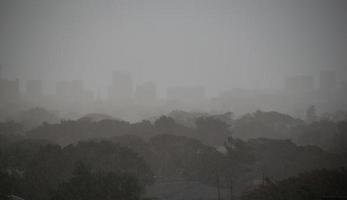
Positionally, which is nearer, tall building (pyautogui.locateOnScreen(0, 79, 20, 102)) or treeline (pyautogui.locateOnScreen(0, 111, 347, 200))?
treeline (pyautogui.locateOnScreen(0, 111, 347, 200))

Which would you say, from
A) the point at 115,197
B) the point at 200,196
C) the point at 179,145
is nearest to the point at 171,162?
the point at 179,145

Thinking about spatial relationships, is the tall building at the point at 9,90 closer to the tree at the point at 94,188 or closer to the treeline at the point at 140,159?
the treeline at the point at 140,159

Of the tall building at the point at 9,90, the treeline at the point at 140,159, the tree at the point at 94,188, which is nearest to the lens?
the tree at the point at 94,188

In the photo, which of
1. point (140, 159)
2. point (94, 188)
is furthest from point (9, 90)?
point (94, 188)

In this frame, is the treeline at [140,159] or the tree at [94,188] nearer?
the tree at [94,188]

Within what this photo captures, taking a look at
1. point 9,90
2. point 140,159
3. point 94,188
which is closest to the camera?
point 94,188

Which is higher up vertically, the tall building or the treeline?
the tall building

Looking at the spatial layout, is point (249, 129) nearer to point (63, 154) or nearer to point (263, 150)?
point (263, 150)

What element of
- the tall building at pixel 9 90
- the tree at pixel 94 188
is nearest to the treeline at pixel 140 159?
the tree at pixel 94 188

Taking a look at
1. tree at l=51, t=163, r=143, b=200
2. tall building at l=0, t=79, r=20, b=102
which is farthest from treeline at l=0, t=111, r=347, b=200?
tall building at l=0, t=79, r=20, b=102

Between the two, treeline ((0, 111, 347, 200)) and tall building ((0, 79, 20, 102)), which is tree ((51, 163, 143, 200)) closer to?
treeline ((0, 111, 347, 200))

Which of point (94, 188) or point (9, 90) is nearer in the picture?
point (94, 188)

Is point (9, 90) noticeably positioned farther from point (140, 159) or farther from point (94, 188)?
point (94, 188)

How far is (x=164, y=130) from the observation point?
6500 centimetres
